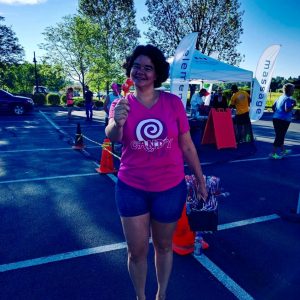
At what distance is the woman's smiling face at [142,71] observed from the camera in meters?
1.89

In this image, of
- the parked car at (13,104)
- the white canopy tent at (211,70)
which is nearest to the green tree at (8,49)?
the parked car at (13,104)

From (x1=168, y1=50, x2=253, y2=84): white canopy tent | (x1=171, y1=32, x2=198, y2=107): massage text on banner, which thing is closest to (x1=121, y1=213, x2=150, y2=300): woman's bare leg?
(x1=171, y1=32, x2=198, y2=107): massage text on banner

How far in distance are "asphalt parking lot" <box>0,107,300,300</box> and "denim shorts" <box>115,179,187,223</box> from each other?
1.00 metres

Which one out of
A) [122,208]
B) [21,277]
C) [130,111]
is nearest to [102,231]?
[21,277]

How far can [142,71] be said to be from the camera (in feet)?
6.19

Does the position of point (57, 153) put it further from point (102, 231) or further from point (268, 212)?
point (268, 212)

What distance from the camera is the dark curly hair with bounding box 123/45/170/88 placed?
192cm

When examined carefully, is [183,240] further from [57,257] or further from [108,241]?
[57,257]

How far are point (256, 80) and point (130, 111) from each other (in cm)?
1011

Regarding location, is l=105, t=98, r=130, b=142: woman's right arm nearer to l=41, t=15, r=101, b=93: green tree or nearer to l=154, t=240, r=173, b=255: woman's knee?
l=154, t=240, r=173, b=255: woman's knee

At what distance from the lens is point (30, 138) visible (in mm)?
10383

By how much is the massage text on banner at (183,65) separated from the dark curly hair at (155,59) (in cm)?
723

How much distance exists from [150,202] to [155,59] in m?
1.05

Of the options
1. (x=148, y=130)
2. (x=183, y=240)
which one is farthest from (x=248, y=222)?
(x=148, y=130)
